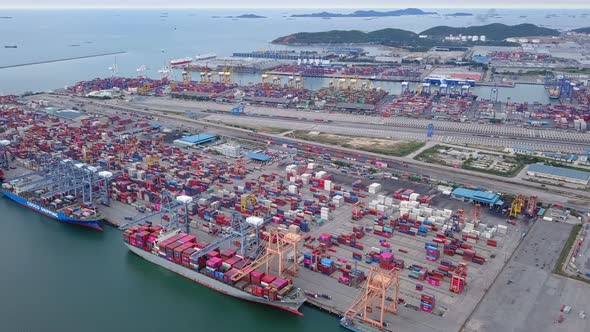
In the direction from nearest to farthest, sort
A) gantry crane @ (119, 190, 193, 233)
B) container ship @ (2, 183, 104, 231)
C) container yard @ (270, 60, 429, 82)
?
gantry crane @ (119, 190, 193, 233) < container ship @ (2, 183, 104, 231) < container yard @ (270, 60, 429, 82)

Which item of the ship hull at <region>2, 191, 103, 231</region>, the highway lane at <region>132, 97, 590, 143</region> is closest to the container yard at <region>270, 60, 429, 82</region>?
the highway lane at <region>132, 97, 590, 143</region>

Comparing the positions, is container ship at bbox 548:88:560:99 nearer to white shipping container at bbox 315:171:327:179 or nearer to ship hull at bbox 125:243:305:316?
white shipping container at bbox 315:171:327:179

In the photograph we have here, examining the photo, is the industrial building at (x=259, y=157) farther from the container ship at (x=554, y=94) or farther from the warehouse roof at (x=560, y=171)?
the container ship at (x=554, y=94)

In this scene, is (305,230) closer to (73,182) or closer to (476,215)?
(476,215)

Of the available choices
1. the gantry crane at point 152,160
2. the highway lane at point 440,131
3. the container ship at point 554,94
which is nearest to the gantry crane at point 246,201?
the gantry crane at point 152,160

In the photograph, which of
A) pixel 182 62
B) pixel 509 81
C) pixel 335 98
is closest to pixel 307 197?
pixel 335 98

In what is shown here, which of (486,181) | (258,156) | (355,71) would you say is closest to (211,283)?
(258,156)
